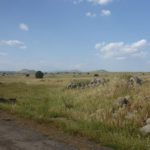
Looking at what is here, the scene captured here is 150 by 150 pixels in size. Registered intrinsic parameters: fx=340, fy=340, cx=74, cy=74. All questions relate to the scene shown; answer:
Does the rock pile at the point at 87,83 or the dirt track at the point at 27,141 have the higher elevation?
the rock pile at the point at 87,83

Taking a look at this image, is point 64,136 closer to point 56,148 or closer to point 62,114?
point 56,148

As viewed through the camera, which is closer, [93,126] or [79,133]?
[79,133]

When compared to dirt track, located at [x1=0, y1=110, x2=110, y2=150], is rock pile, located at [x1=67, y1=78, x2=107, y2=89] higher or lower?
higher

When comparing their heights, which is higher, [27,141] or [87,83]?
[87,83]

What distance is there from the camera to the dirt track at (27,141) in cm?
942

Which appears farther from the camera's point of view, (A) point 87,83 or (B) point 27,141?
(A) point 87,83

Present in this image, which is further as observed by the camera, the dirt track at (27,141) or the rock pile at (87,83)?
the rock pile at (87,83)

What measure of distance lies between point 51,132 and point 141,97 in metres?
7.72

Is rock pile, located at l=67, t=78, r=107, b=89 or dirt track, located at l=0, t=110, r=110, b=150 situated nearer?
dirt track, located at l=0, t=110, r=110, b=150

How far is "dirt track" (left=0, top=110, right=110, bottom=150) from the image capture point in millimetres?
9422

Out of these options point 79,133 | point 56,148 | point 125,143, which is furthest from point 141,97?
point 56,148

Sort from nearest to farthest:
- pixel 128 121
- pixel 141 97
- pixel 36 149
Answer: pixel 36 149, pixel 128 121, pixel 141 97

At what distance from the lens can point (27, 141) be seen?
1020cm

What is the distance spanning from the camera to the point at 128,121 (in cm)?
1482
